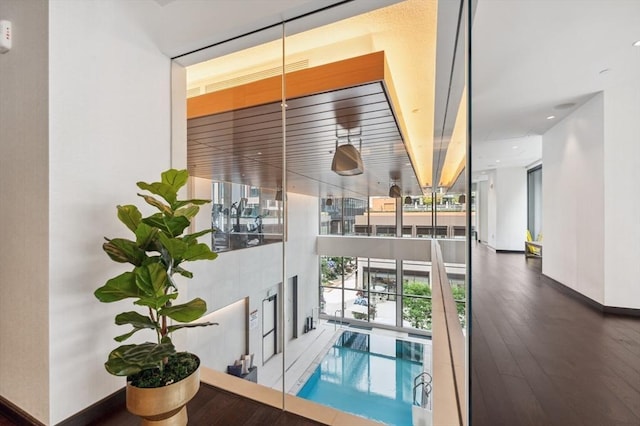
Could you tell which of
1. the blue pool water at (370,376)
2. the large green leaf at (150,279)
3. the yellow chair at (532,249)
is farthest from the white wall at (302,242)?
the yellow chair at (532,249)

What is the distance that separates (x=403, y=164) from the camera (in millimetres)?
4727

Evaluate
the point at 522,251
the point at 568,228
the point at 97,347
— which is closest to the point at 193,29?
the point at 97,347

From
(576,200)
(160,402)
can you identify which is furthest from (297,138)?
(576,200)

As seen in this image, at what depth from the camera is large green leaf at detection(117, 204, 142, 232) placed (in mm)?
1466

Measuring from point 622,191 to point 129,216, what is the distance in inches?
243

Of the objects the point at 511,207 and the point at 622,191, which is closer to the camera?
the point at 622,191

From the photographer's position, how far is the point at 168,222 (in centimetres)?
139

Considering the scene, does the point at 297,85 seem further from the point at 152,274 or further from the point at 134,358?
the point at 134,358

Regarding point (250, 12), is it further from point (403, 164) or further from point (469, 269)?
point (403, 164)

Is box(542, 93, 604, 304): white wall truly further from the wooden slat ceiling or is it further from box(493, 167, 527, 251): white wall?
box(493, 167, 527, 251): white wall

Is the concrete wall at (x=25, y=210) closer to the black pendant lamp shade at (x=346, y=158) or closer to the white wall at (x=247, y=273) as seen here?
the white wall at (x=247, y=273)

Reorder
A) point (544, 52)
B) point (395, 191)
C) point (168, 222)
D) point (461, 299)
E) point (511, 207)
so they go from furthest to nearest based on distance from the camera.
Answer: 1. point (511, 207)
2. point (395, 191)
3. point (544, 52)
4. point (461, 299)
5. point (168, 222)

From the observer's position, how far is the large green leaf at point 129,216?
4.81ft

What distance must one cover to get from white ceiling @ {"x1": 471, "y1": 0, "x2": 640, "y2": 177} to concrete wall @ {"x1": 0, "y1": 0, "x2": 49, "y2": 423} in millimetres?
2575
